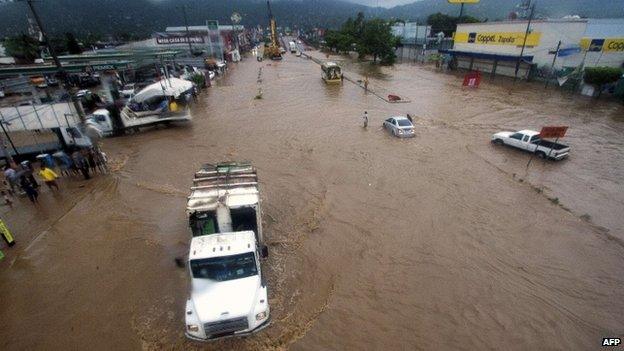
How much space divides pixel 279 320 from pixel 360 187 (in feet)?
25.5

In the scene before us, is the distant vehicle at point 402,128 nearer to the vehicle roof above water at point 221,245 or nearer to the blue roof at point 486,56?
the vehicle roof above water at point 221,245

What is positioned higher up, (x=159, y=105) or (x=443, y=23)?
(x=443, y=23)

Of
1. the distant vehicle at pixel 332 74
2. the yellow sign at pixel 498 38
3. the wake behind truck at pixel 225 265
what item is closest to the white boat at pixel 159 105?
the wake behind truck at pixel 225 265

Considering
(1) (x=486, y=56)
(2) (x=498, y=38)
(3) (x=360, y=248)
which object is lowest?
(3) (x=360, y=248)

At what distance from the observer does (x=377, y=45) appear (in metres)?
57.8

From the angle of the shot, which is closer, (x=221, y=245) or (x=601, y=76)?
(x=221, y=245)

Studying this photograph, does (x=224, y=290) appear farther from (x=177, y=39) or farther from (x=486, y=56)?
(x=177, y=39)

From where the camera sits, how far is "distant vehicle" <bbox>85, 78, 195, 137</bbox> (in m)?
21.4

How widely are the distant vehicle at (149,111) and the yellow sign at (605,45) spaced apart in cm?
4194

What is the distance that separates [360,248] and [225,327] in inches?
201

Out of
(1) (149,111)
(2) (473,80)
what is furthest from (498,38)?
(1) (149,111)

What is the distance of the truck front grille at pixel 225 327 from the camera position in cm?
644

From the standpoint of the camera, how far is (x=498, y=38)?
139 ft

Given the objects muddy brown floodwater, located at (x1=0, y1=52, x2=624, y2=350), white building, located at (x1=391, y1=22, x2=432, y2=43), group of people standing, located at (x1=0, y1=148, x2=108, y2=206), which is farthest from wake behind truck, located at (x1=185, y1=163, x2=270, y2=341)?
white building, located at (x1=391, y1=22, x2=432, y2=43)
